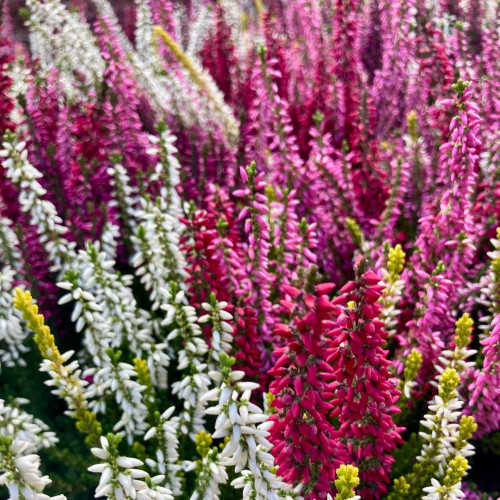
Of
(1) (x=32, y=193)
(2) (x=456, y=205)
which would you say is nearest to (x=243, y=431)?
(2) (x=456, y=205)

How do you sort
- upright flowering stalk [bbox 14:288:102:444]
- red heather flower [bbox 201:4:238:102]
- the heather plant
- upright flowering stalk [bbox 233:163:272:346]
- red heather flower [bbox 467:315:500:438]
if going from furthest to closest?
1. red heather flower [bbox 201:4:238:102]
2. upright flowering stalk [bbox 233:163:272:346]
3. upright flowering stalk [bbox 14:288:102:444]
4. red heather flower [bbox 467:315:500:438]
5. the heather plant

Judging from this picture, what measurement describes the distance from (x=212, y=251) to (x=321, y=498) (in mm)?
1475

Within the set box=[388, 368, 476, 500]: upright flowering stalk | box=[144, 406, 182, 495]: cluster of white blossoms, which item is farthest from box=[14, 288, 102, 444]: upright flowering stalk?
box=[388, 368, 476, 500]: upright flowering stalk

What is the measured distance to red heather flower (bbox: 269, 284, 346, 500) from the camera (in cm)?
173

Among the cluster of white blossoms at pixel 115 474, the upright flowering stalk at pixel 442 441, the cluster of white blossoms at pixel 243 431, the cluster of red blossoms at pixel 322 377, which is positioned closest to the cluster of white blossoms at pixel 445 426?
the upright flowering stalk at pixel 442 441

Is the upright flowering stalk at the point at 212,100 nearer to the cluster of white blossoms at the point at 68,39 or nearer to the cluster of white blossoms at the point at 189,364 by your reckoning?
the cluster of white blossoms at the point at 68,39

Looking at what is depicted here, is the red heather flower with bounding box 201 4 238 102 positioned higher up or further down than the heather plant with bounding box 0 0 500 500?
higher up

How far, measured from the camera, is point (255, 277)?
10.3 feet

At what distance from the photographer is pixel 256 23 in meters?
8.14

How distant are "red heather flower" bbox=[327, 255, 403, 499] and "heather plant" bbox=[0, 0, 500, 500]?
1cm

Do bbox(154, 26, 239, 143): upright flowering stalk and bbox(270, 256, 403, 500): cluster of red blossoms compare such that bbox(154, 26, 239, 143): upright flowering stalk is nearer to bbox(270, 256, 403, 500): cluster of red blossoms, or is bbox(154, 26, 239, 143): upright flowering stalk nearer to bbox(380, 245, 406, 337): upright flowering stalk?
bbox(380, 245, 406, 337): upright flowering stalk

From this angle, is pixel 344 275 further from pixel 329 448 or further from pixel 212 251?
pixel 329 448

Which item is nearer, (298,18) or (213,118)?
(213,118)

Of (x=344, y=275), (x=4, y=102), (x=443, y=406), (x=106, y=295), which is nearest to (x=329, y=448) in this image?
(x=443, y=406)
